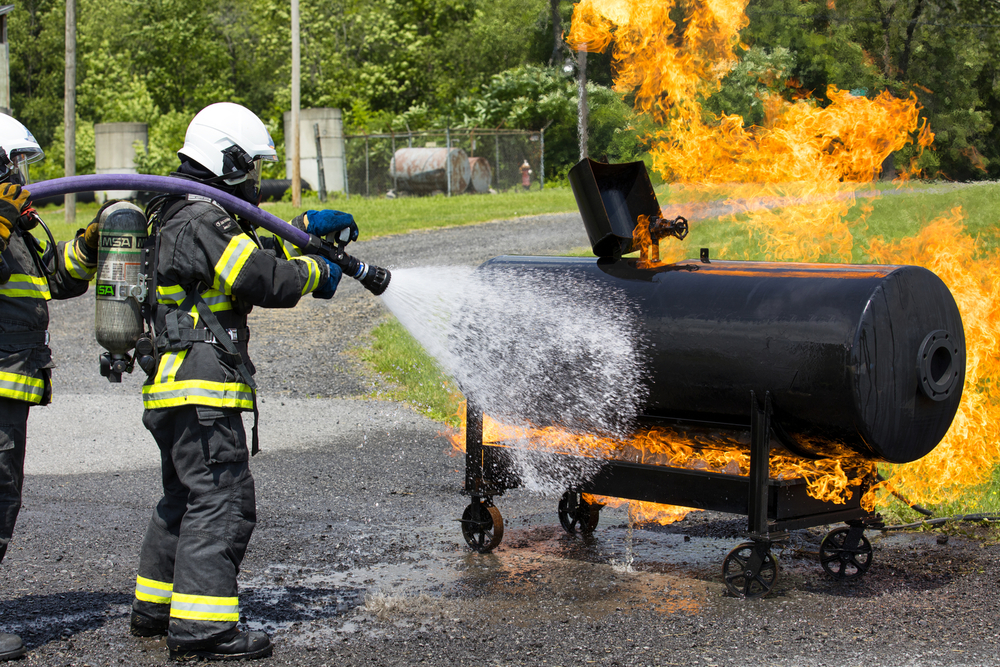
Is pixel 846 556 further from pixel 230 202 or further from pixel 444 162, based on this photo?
pixel 444 162

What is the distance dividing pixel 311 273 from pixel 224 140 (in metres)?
0.65

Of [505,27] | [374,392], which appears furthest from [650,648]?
[505,27]

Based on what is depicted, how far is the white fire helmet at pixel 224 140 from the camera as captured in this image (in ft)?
13.1

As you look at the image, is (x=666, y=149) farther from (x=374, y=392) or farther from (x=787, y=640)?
(x=374, y=392)

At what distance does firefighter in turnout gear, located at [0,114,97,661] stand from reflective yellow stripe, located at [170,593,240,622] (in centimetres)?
61

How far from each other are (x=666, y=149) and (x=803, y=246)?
1185 millimetres

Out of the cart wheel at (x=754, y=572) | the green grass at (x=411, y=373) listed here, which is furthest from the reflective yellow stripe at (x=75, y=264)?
the green grass at (x=411, y=373)

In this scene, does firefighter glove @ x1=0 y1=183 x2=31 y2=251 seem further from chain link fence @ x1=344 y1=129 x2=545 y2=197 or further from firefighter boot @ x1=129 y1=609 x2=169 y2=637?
chain link fence @ x1=344 y1=129 x2=545 y2=197

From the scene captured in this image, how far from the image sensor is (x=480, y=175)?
28469 mm

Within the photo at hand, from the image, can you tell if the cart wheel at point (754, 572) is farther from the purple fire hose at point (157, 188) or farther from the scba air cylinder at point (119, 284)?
the scba air cylinder at point (119, 284)

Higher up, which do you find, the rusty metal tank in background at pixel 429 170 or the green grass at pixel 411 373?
the rusty metal tank in background at pixel 429 170

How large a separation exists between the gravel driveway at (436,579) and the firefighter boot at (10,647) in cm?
5

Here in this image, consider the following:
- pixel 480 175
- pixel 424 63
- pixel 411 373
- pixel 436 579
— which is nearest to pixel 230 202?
pixel 436 579

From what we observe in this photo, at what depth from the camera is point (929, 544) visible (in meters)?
5.10
